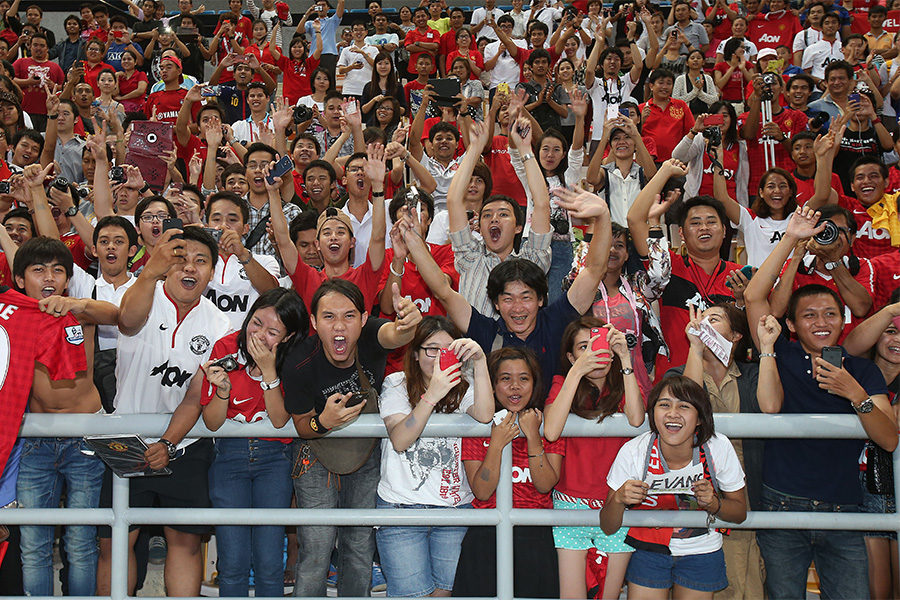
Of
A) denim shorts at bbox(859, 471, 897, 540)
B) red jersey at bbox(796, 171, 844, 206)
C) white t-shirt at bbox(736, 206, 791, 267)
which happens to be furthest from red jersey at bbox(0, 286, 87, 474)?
red jersey at bbox(796, 171, 844, 206)

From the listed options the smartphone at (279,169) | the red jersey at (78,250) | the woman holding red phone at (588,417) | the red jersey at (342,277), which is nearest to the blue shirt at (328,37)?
the red jersey at (78,250)

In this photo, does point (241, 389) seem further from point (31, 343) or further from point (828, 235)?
→ point (828, 235)

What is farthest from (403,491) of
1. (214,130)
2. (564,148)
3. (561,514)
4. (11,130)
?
(11,130)

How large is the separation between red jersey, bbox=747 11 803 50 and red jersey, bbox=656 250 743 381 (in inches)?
346

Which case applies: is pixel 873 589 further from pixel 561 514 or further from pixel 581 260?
pixel 581 260

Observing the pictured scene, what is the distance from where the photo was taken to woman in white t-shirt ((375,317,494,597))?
10.9 ft

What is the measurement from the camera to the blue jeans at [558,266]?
513cm

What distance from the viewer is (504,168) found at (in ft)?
23.7

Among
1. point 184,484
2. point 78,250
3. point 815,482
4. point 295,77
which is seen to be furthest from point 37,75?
point 815,482

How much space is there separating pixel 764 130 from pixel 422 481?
5883mm

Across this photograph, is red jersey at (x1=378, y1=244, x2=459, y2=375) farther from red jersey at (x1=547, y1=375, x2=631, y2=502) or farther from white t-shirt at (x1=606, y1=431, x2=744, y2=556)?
white t-shirt at (x1=606, y1=431, x2=744, y2=556)

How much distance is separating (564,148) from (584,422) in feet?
12.7

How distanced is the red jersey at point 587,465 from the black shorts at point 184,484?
5.04 ft

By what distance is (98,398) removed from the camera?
3775 millimetres
